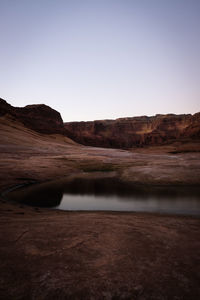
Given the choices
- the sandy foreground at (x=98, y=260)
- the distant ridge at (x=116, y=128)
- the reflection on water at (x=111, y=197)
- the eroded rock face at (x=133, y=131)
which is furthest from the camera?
the eroded rock face at (x=133, y=131)

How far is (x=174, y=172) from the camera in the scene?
1978 cm

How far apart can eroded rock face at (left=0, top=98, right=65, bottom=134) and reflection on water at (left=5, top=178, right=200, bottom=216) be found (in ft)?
264

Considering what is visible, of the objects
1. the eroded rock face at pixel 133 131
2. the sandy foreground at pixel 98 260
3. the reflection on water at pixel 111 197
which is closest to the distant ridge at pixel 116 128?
the eroded rock face at pixel 133 131

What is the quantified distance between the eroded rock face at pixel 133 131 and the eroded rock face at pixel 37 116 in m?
10.9

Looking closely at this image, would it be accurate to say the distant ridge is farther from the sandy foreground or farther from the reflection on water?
the sandy foreground

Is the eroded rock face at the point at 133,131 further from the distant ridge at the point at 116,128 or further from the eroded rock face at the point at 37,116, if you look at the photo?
the eroded rock face at the point at 37,116

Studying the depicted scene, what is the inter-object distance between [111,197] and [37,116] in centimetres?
10170

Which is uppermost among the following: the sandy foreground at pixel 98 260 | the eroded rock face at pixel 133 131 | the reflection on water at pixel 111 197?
the eroded rock face at pixel 133 131

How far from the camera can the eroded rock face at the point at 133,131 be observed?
125625 mm

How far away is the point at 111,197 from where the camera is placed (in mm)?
13656

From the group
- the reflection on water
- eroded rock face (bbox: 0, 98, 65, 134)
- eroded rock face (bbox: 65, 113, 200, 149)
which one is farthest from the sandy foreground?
eroded rock face (bbox: 65, 113, 200, 149)

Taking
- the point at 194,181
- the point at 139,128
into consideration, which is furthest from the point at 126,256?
the point at 139,128

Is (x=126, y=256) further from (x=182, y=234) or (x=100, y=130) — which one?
(x=100, y=130)

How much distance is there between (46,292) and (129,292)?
4.31ft
